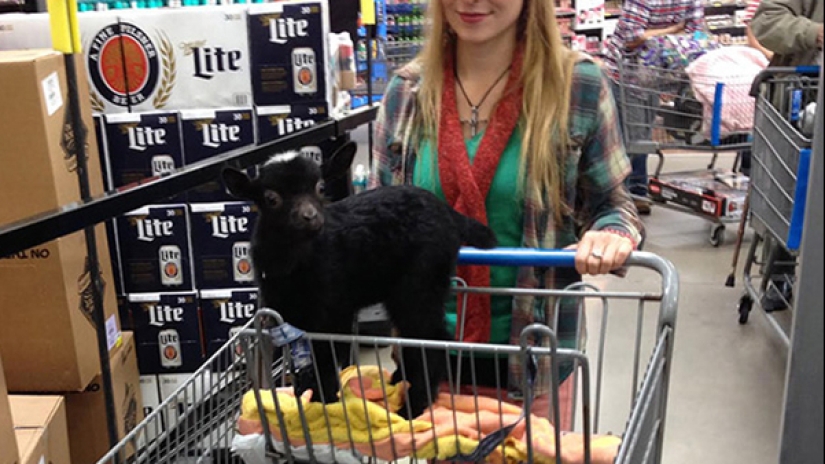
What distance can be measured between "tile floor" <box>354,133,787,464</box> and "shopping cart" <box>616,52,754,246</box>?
364 mm

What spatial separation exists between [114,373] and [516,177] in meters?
1.71

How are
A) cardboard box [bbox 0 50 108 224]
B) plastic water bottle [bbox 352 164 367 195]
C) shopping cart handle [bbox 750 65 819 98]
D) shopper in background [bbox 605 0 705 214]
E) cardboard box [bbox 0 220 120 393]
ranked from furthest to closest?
1. shopper in background [bbox 605 0 705 214]
2. plastic water bottle [bbox 352 164 367 195]
3. shopping cart handle [bbox 750 65 819 98]
4. cardboard box [bbox 0 220 120 393]
5. cardboard box [bbox 0 50 108 224]

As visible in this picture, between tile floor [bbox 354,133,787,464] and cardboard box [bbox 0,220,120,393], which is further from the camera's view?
tile floor [bbox 354,133,787,464]

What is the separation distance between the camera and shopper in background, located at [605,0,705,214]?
4.41m

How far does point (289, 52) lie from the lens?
253cm

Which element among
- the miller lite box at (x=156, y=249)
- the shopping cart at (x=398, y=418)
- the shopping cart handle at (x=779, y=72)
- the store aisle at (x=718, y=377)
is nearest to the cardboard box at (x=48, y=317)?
the miller lite box at (x=156, y=249)

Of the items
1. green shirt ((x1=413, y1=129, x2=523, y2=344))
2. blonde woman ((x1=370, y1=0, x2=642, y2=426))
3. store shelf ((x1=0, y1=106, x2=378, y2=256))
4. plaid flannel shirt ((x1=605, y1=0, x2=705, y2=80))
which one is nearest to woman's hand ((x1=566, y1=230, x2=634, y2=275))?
blonde woman ((x1=370, y1=0, x2=642, y2=426))

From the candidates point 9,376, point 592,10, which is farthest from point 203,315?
point 592,10

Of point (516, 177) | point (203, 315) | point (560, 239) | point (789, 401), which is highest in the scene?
point (789, 401)

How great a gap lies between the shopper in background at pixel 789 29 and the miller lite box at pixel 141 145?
2.50 m

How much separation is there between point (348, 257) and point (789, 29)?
284cm

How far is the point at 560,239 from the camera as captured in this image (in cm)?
140

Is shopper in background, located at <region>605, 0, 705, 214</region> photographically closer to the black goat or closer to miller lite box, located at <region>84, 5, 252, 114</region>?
miller lite box, located at <region>84, 5, 252, 114</region>

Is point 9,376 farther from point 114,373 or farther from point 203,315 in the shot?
point 203,315
